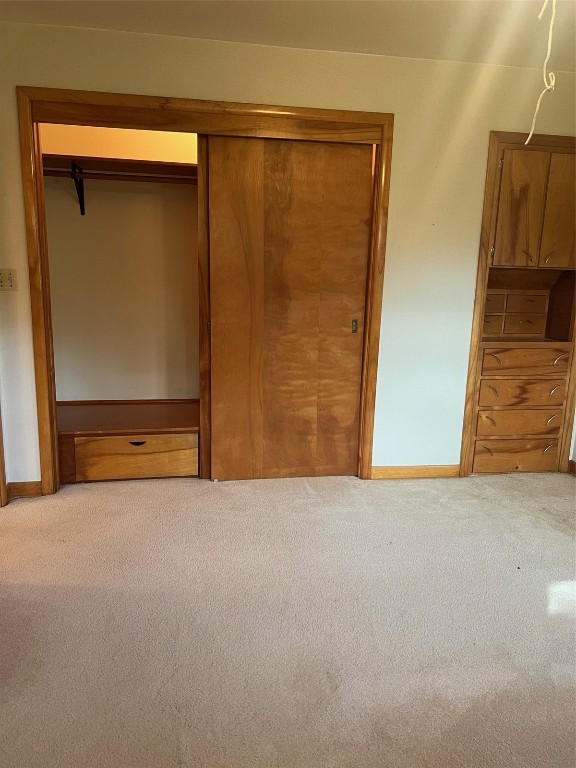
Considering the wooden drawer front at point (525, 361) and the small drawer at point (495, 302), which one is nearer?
the wooden drawer front at point (525, 361)

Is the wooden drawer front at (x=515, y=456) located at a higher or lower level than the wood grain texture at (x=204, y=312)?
lower

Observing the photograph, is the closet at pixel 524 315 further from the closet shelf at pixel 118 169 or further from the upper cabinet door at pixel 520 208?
the closet shelf at pixel 118 169

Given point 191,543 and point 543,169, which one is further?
point 543,169

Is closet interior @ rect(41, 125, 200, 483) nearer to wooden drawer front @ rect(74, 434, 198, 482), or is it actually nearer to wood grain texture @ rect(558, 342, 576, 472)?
wooden drawer front @ rect(74, 434, 198, 482)

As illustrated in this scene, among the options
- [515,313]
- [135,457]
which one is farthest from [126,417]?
[515,313]

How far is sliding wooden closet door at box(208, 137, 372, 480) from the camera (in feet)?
8.55

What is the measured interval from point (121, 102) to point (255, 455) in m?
1.95

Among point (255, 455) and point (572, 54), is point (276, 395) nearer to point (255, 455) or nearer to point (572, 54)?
point (255, 455)

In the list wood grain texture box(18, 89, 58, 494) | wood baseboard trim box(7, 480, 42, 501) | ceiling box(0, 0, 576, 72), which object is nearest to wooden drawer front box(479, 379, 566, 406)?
ceiling box(0, 0, 576, 72)

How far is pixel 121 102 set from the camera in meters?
2.37

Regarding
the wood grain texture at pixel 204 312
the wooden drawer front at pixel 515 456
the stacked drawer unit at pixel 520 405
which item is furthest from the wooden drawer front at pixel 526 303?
the wood grain texture at pixel 204 312

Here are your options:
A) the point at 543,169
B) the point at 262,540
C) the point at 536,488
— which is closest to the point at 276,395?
the point at 262,540

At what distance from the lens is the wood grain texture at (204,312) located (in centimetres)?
258

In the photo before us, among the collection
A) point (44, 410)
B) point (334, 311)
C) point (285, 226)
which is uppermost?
point (285, 226)
